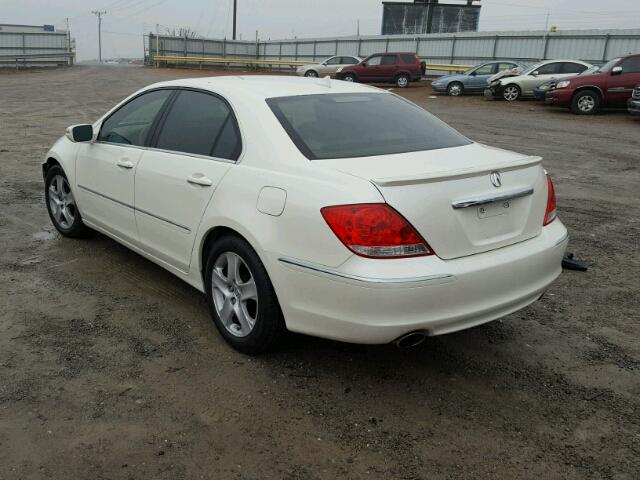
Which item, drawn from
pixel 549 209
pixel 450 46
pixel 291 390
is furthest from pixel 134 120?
pixel 450 46

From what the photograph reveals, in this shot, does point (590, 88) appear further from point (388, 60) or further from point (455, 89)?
point (388, 60)

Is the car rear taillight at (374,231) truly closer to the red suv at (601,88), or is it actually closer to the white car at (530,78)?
the red suv at (601,88)

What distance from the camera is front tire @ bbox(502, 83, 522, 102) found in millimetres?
22172

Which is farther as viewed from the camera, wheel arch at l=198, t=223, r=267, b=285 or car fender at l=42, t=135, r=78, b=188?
car fender at l=42, t=135, r=78, b=188

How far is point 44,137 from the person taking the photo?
12031 mm

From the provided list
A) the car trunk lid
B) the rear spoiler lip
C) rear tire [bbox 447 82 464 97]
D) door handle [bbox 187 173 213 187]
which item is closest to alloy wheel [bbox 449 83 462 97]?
rear tire [bbox 447 82 464 97]

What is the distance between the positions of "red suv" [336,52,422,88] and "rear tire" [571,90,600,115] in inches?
459

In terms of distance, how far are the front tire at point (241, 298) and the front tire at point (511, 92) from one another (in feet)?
67.8

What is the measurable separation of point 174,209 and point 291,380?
1.34 m

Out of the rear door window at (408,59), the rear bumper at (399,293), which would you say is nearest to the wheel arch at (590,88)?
the rear door window at (408,59)

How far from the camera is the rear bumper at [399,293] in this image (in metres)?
2.85

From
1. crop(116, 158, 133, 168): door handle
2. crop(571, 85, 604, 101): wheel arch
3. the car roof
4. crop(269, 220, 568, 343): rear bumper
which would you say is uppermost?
crop(571, 85, 604, 101): wheel arch

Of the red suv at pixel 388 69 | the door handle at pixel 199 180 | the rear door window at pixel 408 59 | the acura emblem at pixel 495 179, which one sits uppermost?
the rear door window at pixel 408 59

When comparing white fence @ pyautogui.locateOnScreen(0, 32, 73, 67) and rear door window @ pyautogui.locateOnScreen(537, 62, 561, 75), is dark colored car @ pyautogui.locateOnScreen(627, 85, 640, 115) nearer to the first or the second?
rear door window @ pyautogui.locateOnScreen(537, 62, 561, 75)
